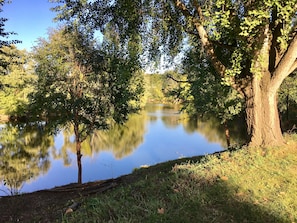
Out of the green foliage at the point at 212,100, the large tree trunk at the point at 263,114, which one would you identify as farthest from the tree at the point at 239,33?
the green foliage at the point at 212,100

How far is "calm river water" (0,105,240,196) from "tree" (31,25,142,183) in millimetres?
3199

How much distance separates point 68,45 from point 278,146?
33.0 ft

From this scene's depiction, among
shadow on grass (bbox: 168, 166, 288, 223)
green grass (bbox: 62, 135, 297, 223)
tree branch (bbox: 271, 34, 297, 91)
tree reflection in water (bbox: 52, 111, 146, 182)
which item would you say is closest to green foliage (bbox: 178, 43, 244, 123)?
tree reflection in water (bbox: 52, 111, 146, 182)

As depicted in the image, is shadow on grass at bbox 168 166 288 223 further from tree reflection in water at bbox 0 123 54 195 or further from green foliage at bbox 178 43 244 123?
tree reflection in water at bbox 0 123 54 195

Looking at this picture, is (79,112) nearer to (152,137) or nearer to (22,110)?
(152,137)

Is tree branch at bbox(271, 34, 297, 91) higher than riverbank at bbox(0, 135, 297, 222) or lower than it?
higher

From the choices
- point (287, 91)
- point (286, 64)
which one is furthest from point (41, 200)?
point (287, 91)

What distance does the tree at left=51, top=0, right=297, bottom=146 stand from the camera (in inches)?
213

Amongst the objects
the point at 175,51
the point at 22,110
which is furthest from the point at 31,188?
the point at 22,110

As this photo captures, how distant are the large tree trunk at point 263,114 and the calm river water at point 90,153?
1073 centimetres

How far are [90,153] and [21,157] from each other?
16.8 feet

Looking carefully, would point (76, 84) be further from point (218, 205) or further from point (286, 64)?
point (218, 205)

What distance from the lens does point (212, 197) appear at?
4.11 metres

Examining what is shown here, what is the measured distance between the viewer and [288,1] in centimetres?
475
